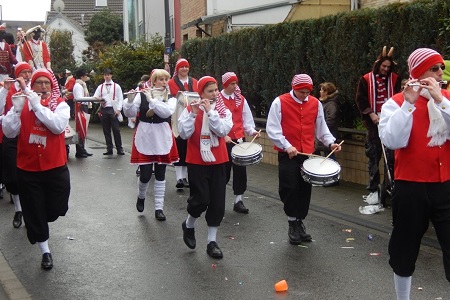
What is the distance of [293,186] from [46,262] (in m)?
2.74

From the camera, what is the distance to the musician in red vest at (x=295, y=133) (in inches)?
321

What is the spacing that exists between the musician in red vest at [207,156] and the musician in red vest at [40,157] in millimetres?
1288

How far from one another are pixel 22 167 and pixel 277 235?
315 centimetres

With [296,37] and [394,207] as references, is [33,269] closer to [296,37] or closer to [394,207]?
[394,207]

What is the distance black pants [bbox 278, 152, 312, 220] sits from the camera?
825 centimetres

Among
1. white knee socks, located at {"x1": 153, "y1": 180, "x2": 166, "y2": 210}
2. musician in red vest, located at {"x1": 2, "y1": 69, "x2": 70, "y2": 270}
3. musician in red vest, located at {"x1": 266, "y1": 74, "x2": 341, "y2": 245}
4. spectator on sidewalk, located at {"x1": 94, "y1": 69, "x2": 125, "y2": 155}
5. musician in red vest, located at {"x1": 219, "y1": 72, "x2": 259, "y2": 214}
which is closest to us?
musician in red vest, located at {"x1": 2, "y1": 69, "x2": 70, "y2": 270}

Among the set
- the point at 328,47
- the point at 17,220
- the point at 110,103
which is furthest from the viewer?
the point at 110,103

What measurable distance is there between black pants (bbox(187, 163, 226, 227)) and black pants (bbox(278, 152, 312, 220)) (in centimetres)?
75

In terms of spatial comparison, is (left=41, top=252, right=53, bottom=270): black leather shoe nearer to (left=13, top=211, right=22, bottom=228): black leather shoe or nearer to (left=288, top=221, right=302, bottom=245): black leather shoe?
(left=13, top=211, right=22, bottom=228): black leather shoe

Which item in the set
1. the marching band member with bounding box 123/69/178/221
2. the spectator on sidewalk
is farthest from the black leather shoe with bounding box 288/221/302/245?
the spectator on sidewalk

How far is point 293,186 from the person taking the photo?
823cm

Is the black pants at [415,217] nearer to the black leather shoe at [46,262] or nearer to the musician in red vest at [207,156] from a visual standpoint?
the musician in red vest at [207,156]

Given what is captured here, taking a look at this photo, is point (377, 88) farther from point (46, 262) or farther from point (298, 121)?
point (46, 262)

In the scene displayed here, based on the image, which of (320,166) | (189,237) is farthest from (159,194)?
(320,166)
